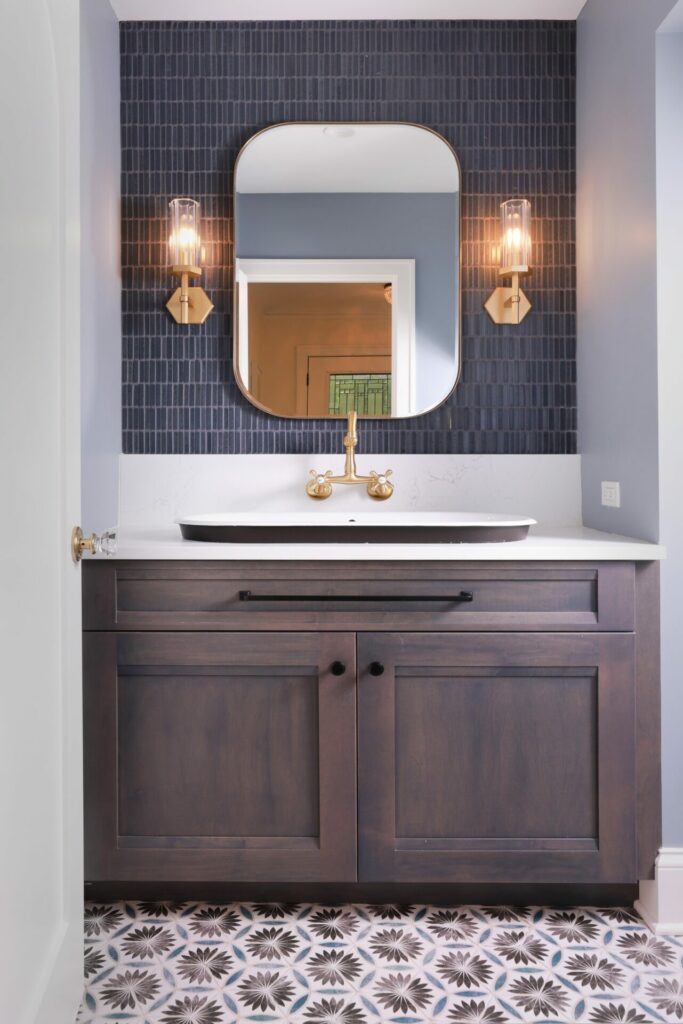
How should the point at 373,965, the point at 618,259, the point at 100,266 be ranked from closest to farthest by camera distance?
the point at 373,965 < the point at 618,259 < the point at 100,266

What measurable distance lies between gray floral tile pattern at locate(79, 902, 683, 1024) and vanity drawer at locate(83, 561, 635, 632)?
2.19 feet

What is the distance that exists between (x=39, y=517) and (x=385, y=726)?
0.94 meters

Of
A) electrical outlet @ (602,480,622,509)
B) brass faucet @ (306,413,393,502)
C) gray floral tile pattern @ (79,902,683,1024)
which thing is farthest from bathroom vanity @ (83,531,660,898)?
brass faucet @ (306,413,393,502)

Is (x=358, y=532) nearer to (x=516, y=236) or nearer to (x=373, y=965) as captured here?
(x=373, y=965)

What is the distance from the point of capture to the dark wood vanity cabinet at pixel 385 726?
1.78 metres

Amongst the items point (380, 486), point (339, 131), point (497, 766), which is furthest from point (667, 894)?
point (339, 131)

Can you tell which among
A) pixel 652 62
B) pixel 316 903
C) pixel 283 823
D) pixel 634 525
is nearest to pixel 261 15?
pixel 652 62

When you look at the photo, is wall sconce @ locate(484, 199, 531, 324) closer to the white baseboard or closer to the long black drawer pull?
the long black drawer pull

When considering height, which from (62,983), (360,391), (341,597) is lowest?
(62,983)

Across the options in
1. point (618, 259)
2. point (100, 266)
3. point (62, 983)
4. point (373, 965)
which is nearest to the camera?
point (62, 983)

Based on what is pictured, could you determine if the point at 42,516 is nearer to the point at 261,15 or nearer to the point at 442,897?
the point at 442,897

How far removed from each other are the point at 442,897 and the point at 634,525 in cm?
100

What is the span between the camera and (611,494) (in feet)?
6.90

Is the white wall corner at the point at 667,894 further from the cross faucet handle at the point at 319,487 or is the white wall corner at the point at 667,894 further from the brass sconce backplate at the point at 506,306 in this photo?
the brass sconce backplate at the point at 506,306
